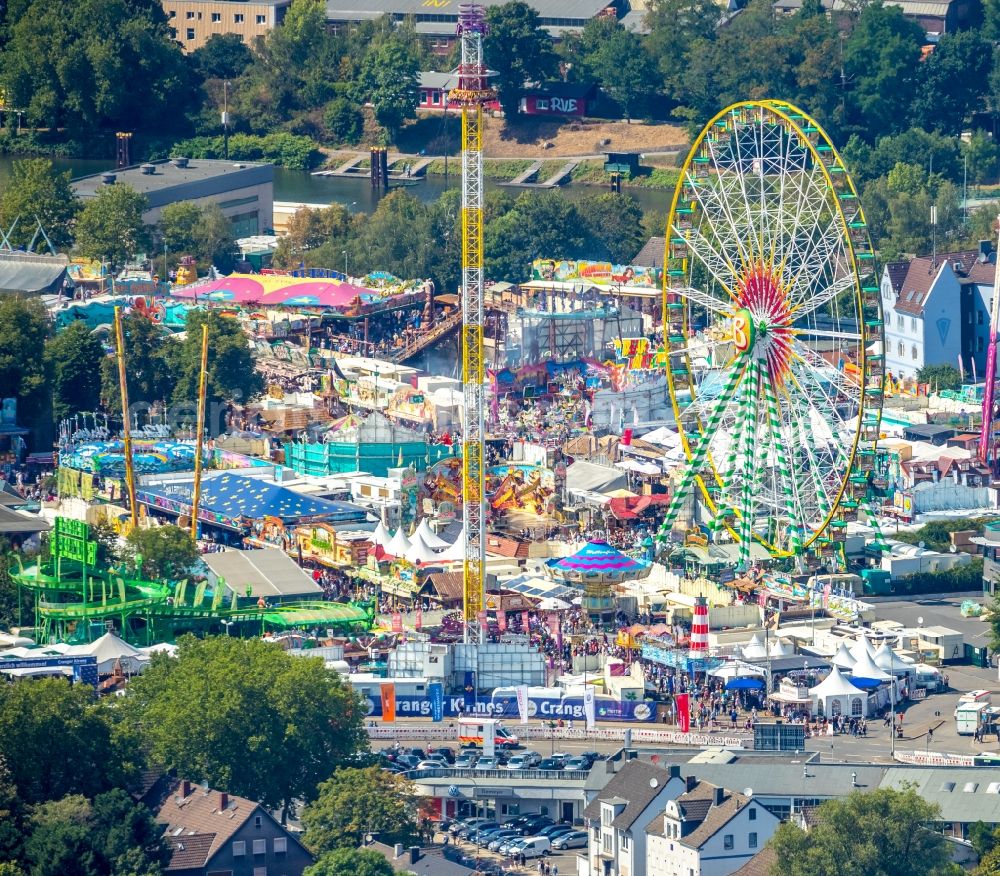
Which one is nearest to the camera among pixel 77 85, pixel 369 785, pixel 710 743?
pixel 369 785

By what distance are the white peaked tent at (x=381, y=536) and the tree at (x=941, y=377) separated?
84.2ft

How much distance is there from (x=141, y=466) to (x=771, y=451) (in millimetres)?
18774

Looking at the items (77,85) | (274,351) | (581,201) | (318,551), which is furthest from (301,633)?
(77,85)

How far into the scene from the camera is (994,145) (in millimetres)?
142500

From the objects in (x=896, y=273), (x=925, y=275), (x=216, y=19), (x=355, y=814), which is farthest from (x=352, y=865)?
(x=216, y=19)

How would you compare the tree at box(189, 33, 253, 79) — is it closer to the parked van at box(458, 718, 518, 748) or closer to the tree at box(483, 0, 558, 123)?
the tree at box(483, 0, 558, 123)

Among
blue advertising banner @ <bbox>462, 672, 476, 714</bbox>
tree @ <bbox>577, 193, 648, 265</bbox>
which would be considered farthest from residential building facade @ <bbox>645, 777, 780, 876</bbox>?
tree @ <bbox>577, 193, 648, 265</bbox>

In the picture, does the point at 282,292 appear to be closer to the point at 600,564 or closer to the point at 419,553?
the point at 419,553

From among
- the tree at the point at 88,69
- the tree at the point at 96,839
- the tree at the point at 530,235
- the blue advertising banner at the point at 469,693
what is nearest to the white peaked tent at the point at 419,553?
the blue advertising banner at the point at 469,693

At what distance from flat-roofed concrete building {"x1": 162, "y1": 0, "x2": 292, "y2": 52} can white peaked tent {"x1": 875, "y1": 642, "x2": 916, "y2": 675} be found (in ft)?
347

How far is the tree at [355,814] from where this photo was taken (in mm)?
61438

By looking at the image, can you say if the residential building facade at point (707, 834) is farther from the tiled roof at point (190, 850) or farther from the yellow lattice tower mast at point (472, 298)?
the yellow lattice tower mast at point (472, 298)

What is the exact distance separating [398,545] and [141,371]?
897 inches

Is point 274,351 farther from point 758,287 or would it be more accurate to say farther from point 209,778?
point 209,778
